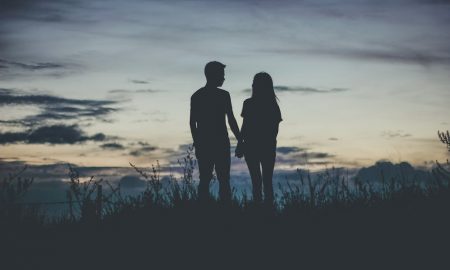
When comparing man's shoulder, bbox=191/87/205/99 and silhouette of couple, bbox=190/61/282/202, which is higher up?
man's shoulder, bbox=191/87/205/99

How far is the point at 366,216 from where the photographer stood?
599 centimetres

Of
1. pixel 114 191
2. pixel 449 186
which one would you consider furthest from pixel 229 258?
pixel 449 186

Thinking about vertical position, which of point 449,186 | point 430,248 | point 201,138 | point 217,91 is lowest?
point 430,248

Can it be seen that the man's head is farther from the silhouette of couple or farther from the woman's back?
the woman's back

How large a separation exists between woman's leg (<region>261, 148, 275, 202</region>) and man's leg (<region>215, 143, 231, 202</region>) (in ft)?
2.32

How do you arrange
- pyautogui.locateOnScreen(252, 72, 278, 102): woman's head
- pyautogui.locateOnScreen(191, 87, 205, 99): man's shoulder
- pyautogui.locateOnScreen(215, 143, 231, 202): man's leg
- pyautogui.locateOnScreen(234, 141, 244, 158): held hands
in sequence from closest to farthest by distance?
pyautogui.locateOnScreen(215, 143, 231, 202): man's leg < pyautogui.locateOnScreen(191, 87, 205, 99): man's shoulder < pyautogui.locateOnScreen(234, 141, 244, 158): held hands < pyautogui.locateOnScreen(252, 72, 278, 102): woman's head

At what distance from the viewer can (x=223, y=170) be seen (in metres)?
6.93

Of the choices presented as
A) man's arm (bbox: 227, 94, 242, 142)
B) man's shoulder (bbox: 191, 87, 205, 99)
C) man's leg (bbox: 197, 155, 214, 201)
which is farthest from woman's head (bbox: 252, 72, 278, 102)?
man's leg (bbox: 197, 155, 214, 201)

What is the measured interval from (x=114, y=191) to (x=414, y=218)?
12.1 ft

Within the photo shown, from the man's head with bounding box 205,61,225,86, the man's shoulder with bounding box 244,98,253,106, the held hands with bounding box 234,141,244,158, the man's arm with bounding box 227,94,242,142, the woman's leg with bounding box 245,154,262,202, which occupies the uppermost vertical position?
the man's head with bounding box 205,61,225,86

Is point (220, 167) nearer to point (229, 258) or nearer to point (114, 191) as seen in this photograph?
point (114, 191)

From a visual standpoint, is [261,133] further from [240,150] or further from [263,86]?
[263,86]

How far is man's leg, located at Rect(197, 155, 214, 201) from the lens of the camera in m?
6.92

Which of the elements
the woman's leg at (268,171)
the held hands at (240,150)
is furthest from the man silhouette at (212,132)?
the woman's leg at (268,171)
